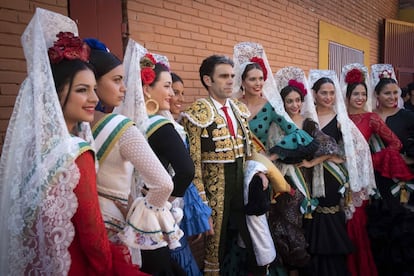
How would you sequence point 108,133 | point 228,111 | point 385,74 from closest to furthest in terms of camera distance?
1. point 108,133
2. point 228,111
3. point 385,74

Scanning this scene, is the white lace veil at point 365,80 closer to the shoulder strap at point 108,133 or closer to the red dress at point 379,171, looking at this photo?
the red dress at point 379,171

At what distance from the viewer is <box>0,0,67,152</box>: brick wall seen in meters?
2.42

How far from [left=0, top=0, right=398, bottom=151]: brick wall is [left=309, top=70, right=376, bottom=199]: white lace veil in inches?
61.2

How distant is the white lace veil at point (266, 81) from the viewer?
11.0ft

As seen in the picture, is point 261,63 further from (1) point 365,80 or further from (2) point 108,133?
(2) point 108,133

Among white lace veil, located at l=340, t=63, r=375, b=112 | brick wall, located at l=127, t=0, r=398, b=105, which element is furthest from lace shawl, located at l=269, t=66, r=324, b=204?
brick wall, located at l=127, t=0, r=398, b=105

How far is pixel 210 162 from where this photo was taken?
285 cm

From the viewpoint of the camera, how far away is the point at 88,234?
57.1 inches

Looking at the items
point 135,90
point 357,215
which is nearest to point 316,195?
point 357,215

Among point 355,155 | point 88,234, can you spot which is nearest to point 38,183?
point 88,234

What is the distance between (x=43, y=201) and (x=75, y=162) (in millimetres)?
187

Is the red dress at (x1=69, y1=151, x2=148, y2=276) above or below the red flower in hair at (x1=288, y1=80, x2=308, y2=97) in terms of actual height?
below

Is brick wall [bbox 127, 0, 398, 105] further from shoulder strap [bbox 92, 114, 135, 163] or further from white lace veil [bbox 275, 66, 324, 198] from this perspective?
shoulder strap [bbox 92, 114, 135, 163]

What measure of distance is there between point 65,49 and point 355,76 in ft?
10.7
